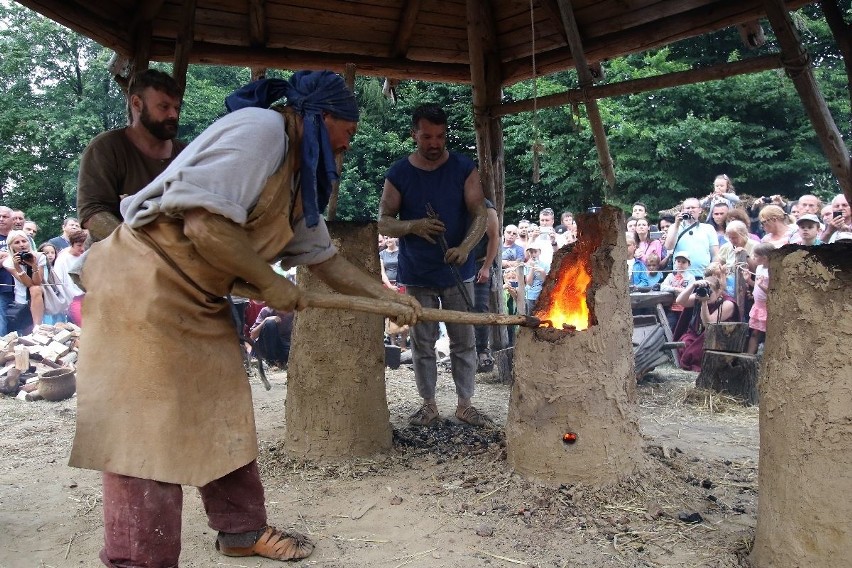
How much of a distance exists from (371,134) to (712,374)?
15.5 meters

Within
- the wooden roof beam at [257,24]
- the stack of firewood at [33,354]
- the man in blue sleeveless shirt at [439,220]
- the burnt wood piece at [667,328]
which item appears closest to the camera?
the man in blue sleeveless shirt at [439,220]

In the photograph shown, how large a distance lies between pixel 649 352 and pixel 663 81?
9.24 ft

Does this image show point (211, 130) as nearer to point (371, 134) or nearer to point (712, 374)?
point (712, 374)

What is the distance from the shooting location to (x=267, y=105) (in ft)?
8.59

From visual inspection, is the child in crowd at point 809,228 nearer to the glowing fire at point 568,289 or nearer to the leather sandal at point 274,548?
the glowing fire at point 568,289

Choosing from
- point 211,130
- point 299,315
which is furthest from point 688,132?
point 211,130

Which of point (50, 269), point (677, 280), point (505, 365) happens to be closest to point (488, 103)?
point (505, 365)

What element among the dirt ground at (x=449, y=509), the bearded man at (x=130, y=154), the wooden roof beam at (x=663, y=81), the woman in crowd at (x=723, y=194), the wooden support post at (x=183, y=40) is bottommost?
the dirt ground at (x=449, y=509)

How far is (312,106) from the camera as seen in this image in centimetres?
252

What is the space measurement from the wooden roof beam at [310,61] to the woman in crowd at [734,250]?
334cm

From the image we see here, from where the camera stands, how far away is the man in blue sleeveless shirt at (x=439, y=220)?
4.63 meters

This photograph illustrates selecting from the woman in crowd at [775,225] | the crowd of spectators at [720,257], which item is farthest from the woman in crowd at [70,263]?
the woman in crowd at [775,225]

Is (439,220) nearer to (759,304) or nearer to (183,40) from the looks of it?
(183,40)

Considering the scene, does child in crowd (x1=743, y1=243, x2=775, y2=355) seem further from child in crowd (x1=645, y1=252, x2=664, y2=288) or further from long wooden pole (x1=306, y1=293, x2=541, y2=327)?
long wooden pole (x1=306, y1=293, x2=541, y2=327)
